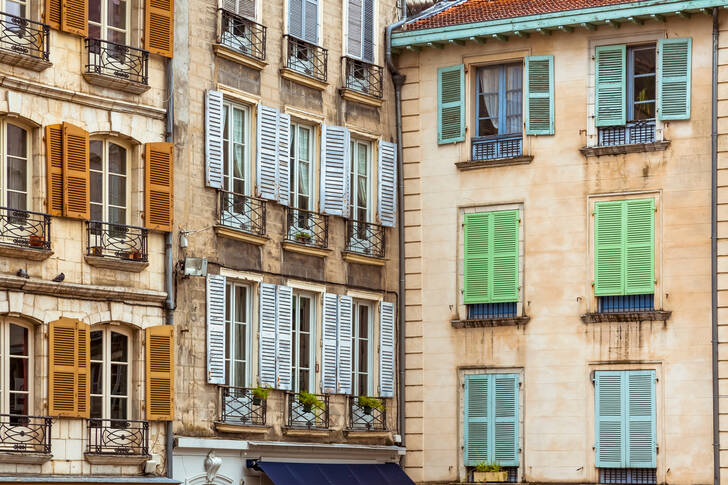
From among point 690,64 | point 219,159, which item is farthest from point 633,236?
point 219,159

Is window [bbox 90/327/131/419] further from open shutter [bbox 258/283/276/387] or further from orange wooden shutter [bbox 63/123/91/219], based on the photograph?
open shutter [bbox 258/283/276/387]

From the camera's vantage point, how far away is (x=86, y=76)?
2720 centimetres

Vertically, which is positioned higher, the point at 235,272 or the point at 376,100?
the point at 376,100

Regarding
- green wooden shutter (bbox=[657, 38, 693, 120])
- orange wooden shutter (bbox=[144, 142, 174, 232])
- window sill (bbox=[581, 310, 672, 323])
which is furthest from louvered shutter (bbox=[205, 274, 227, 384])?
green wooden shutter (bbox=[657, 38, 693, 120])

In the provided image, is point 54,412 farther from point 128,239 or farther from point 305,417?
point 305,417

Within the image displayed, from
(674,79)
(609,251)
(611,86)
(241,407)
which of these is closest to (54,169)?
(241,407)

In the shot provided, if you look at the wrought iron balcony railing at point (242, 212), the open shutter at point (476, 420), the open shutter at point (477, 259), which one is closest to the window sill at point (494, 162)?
the open shutter at point (477, 259)

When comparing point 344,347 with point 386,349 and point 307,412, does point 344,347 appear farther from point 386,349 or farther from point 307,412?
point 307,412

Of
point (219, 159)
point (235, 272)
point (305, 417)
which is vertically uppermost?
point (219, 159)

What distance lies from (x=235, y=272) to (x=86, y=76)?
4.64 m

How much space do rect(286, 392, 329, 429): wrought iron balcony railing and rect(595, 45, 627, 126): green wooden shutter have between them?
23.4 ft

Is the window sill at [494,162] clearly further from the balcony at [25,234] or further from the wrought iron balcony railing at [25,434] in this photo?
the wrought iron balcony railing at [25,434]

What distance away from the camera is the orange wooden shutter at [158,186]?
28.0 metres

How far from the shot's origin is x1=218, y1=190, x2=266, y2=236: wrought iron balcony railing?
29.9 m
